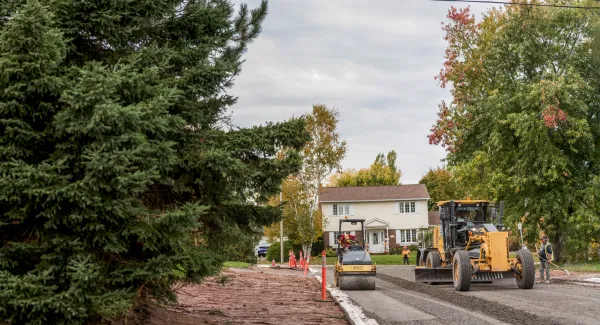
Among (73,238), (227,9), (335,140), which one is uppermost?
(335,140)

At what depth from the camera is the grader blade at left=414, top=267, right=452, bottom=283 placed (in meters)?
22.6

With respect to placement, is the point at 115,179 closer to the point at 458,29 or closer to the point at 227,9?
the point at 227,9

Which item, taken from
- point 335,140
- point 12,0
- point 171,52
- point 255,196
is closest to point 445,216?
point 255,196

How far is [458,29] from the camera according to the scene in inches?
1439

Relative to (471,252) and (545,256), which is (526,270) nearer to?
(471,252)

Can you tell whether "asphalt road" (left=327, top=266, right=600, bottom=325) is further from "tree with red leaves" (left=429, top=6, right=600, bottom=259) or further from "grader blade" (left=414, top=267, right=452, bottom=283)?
"tree with red leaves" (left=429, top=6, right=600, bottom=259)

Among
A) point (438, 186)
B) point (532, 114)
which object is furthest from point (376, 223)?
point (532, 114)

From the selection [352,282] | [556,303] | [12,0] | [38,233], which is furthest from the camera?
[352,282]

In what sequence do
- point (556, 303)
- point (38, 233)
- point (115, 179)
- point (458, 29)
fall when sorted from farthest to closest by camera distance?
1. point (458, 29)
2. point (556, 303)
3. point (38, 233)
4. point (115, 179)

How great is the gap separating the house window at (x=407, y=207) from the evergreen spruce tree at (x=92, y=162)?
199 ft

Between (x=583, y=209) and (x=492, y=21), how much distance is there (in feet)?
37.3

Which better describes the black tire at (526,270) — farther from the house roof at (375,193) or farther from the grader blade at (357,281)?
the house roof at (375,193)

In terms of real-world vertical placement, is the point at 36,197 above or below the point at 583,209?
below

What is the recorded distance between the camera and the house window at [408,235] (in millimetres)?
67875
